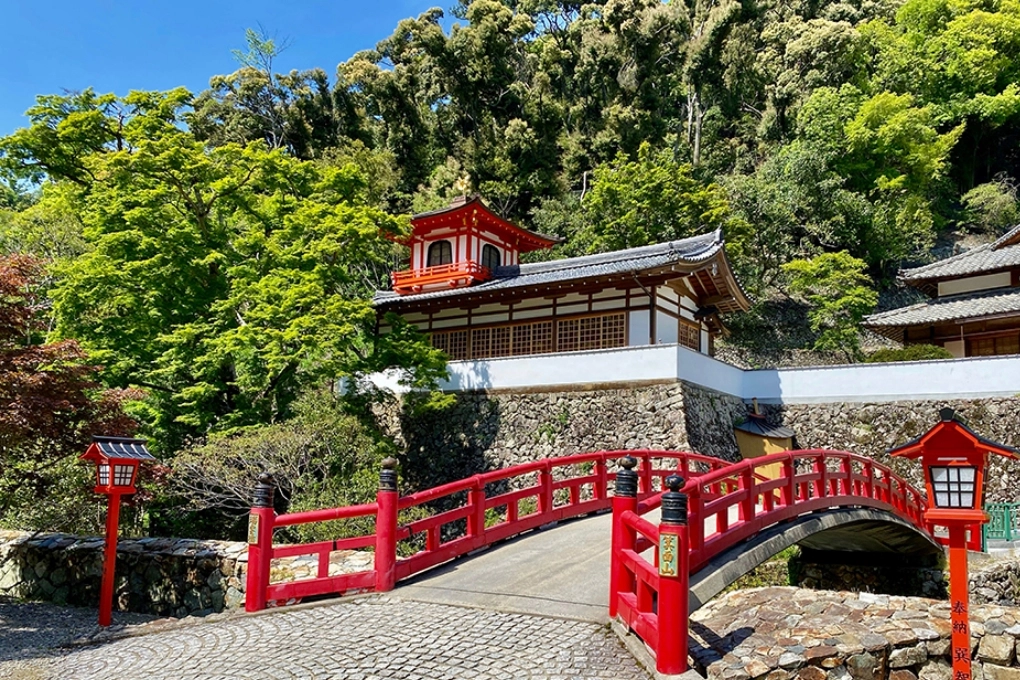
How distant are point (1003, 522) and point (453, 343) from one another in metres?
14.9

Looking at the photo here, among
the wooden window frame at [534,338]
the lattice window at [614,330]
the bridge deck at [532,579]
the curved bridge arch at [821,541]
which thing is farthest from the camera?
the wooden window frame at [534,338]

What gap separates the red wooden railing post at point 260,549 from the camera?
7.64 metres

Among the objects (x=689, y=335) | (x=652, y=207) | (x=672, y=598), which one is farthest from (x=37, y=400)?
(x=652, y=207)

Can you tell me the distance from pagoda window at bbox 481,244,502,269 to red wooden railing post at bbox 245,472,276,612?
16712 millimetres

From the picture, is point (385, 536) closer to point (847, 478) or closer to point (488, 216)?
point (847, 478)

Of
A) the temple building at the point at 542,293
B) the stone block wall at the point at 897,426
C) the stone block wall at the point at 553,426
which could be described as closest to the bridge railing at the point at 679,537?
the stone block wall at the point at 553,426

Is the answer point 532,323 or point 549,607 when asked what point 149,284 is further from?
point 549,607

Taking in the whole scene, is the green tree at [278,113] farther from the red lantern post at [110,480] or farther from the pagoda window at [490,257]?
the red lantern post at [110,480]

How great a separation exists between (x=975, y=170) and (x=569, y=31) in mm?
25241

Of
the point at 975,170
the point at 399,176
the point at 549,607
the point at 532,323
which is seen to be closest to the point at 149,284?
the point at 532,323

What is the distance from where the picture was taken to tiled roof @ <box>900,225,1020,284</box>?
73.2 feet

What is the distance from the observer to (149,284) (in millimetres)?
16688

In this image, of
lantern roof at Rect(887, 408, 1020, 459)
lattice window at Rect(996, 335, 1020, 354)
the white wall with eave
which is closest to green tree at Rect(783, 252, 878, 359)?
lattice window at Rect(996, 335, 1020, 354)

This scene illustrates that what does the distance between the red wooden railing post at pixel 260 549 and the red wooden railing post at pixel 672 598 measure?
14.7 ft
